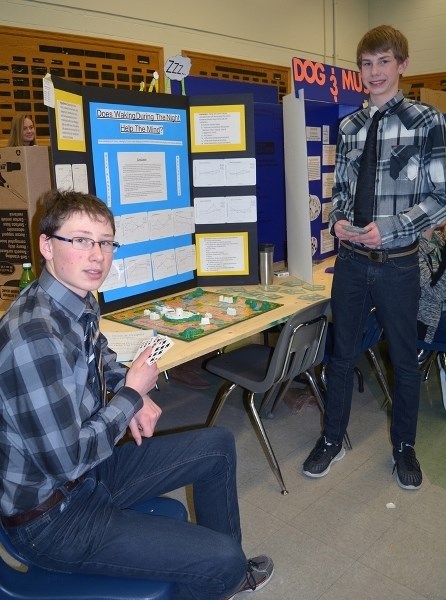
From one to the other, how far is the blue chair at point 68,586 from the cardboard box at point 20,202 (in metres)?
1.23

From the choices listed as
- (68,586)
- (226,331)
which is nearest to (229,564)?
(68,586)

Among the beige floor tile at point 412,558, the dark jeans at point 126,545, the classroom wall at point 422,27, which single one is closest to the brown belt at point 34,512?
the dark jeans at point 126,545

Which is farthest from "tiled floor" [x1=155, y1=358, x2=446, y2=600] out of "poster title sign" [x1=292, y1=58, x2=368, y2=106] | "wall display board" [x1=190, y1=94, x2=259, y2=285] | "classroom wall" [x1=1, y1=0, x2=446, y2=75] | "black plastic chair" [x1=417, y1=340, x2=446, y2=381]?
"classroom wall" [x1=1, y1=0, x2=446, y2=75]

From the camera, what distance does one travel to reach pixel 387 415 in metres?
2.74

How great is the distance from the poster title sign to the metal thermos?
2.32ft

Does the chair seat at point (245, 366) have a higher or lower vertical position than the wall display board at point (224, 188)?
lower

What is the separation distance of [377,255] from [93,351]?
3.78 ft

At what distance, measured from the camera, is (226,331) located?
1.86m

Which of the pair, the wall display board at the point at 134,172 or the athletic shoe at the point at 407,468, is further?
the athletic shoe at the point at 407,468

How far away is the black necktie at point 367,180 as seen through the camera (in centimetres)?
193

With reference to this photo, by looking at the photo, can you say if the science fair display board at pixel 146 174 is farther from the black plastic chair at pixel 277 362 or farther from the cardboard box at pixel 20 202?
the black plastic chair at pixel 277 362

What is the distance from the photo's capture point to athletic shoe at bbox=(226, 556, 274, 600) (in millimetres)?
1609

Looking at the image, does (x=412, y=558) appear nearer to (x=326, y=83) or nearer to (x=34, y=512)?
(x=34, y=512)

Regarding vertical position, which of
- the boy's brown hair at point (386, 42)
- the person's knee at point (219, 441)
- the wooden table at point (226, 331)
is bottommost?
the person's knee at point (219, 441)
